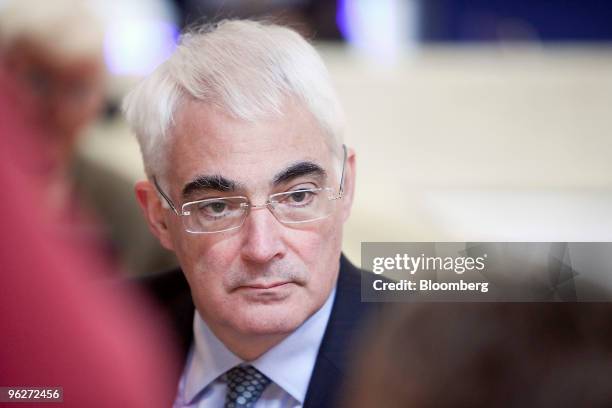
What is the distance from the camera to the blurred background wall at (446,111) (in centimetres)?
156

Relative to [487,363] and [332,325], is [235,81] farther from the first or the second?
[487,363]

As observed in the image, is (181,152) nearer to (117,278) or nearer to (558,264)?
(117,278)

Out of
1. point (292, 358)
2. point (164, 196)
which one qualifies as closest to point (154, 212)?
point (164, 196)

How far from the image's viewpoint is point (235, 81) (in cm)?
141

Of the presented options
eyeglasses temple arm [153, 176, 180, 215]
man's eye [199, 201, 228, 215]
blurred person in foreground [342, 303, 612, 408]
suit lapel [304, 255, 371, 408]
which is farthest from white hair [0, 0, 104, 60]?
blurred person in foreground [342, 303, 612, 408]

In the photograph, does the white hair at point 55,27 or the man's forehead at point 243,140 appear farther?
the white hair at point 55,27

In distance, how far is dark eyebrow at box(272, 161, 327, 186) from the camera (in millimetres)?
1412

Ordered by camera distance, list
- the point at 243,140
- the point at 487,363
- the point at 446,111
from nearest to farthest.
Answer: the point at 487,363 → the point at 243,140 → the point at 446,111

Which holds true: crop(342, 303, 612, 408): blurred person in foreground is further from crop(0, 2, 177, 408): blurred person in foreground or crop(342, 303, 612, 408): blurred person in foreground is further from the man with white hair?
crop(0, 2, 177, 408): blurred person in foreground

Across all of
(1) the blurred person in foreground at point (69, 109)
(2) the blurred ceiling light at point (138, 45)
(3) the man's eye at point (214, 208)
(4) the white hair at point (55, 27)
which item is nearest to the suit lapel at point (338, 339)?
(3) the man's eye at point (214, 208)

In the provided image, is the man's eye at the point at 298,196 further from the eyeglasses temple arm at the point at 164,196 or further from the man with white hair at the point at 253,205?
the eyeglasses temple arm at the point at 164,196

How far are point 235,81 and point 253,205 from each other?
21cm

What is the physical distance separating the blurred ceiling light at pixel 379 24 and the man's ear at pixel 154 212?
569mm

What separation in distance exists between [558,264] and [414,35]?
0.66 meters
